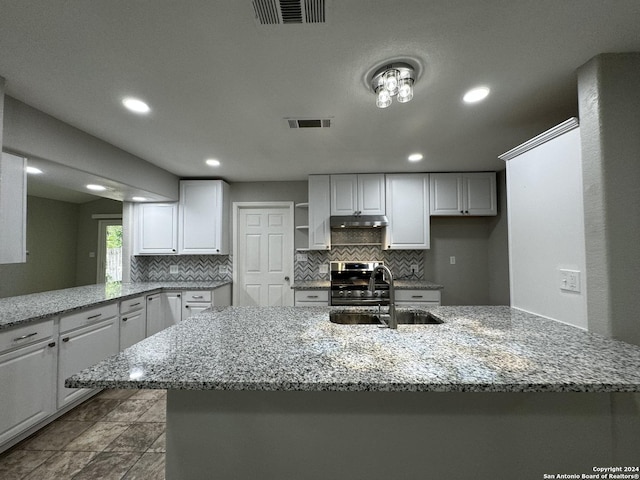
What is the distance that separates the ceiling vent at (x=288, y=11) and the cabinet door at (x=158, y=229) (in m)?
3.20

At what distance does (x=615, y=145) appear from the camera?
134 centimetres

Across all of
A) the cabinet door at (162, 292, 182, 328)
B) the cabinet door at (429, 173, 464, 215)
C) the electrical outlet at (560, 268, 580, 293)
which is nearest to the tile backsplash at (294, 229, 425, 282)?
the cabinet door at (429, 173, 464, 215)

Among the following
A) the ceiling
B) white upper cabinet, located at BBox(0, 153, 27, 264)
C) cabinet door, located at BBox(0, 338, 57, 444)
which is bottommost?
cabinet door, located at BBox(0, 338, 57, 444)

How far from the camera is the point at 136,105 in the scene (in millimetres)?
1849

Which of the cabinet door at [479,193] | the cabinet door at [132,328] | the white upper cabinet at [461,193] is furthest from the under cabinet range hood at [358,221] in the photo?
the cabinet door at [132,328]

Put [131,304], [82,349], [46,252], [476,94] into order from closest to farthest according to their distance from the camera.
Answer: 1. [476,94]
2. [82,349]
3. [131,304]
4. [46,252]

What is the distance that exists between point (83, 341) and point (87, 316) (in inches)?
8.0

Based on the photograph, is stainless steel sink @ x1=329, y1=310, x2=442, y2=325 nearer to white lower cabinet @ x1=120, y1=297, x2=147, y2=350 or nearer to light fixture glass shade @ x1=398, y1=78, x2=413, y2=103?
light fixture glass shade @ x1=398, y1=78, x2=413, y2=103

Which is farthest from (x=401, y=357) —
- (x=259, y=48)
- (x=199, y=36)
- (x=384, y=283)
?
(x=384, y=283)

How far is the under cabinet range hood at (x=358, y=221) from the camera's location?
3.40m

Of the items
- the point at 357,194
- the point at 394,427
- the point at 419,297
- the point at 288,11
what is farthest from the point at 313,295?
the point at 288,11

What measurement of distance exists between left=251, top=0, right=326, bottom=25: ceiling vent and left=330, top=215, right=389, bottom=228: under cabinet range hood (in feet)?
7.86

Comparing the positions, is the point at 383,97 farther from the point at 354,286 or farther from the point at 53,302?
the point at 53,302

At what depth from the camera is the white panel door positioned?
4.05 metres
